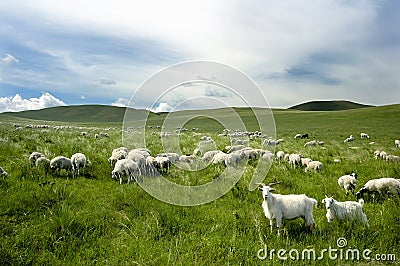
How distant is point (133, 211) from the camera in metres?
6.76

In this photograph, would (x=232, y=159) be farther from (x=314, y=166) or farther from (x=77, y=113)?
(x=77, y=113)

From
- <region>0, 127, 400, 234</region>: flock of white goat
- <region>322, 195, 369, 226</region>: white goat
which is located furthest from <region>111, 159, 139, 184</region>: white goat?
<region>322, 195, 369, 226</region>: white goat

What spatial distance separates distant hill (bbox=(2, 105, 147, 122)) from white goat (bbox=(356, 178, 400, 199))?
13357 centimetres

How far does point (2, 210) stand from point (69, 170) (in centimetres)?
444

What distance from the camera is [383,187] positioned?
26.1 ft

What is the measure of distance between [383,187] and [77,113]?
164317mm

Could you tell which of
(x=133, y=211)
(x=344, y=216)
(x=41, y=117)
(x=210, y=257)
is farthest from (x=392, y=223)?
(x=41, y=117)

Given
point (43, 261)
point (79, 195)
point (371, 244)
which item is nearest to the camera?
point (43, 261)

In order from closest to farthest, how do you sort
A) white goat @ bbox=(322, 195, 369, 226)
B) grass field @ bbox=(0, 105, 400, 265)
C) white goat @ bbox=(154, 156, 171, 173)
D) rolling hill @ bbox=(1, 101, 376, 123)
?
grass field @ bbox=(0, 105, 400, 265) < white goat @ bbox=(322, 195, 369, 226) < white goat @ bbox=(154, 156, 171, 173) < rolling hill @ bbox=(1, 101, 376, 123)

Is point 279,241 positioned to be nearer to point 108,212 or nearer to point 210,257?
point 210,257

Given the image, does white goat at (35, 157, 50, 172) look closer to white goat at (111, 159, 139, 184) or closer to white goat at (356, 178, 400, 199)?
white goat at (111, 159, 139, 184)

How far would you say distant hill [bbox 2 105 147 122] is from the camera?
459 ft

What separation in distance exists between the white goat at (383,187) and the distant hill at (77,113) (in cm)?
13357

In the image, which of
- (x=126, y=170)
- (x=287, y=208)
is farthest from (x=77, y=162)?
(x=287, y=208)
